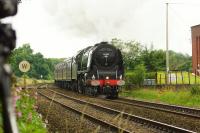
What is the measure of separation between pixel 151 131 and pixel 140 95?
64.1 feet

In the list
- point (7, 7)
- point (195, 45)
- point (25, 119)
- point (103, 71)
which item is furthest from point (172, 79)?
point (7, 7)

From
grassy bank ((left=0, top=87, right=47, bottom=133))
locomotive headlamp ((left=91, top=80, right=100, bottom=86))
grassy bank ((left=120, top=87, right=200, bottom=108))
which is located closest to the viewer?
grassy bank ((left=0, top=87, right=47, bottom=133))

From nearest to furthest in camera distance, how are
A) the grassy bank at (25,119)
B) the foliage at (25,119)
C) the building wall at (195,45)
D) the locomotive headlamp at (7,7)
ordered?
the locomotive headlamp at (7,7), the grassy bank at (25,119), the foliage at (25,119), the building wall at (195,45)

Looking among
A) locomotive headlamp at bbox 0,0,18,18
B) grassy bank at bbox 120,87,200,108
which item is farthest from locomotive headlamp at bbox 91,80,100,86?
locomotive headlamp at bbox 0,0,18,18

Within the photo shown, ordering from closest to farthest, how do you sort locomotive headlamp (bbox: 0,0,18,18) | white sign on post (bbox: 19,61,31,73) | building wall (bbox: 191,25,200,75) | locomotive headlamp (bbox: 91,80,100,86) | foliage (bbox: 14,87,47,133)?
locomotive headlamp (bbox: 0,0,18,18) < foliage (bbox: 14,87,47,133) < white sign on post (bbox: 19,61,31,73) < locomotive headlamp (bbox: 91,80,100,86) < building wall (bbox: 191,25,200,75)

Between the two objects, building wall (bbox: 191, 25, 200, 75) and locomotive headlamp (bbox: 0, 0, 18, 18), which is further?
building wall (bbox: 191, 25, 200, 75)

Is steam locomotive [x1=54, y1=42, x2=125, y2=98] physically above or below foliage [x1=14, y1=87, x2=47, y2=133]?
above

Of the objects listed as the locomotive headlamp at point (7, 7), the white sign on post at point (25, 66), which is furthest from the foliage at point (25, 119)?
the white sign on post at point (25, 66)

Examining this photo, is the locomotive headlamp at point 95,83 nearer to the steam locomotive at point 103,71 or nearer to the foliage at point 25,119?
the steam locomotive at point 103,71

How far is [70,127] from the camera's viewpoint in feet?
39.7

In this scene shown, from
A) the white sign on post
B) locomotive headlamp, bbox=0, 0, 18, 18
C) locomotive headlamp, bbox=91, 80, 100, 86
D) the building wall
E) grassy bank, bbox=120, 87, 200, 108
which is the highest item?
the building wall

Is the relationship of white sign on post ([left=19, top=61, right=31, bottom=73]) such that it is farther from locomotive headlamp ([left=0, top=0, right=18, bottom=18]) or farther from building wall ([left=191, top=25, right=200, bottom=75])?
building wall ([left=191, top=25, right=200, bottom=75])

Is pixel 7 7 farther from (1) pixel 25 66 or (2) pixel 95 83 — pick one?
(2) pixel 95 83

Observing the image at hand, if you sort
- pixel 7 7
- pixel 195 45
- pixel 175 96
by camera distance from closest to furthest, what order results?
pixel 7 7 → pixel 175 96 → pixel 195 45
